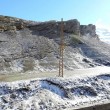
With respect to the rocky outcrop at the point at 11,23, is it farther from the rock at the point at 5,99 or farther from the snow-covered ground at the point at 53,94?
the rock at the point at 5,99

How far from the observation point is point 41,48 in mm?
29234

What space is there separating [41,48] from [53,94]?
14.4 m

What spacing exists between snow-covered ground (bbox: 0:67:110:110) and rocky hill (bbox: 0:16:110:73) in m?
7.39

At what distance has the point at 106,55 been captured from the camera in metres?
31.1

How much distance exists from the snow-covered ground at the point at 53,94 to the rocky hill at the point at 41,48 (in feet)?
24.2

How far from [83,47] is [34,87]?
1728cm

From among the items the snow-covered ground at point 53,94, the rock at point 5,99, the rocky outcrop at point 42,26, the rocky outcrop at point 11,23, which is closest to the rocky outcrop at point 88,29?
the rocky outcrop at point 42,26

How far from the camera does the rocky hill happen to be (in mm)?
25375

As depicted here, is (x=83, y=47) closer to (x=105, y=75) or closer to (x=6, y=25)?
(x=6, y=25)

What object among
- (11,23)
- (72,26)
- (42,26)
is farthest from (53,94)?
(72,26)

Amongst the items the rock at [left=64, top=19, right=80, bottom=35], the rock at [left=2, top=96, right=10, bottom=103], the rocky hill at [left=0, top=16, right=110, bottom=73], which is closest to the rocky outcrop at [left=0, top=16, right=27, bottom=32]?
the rocky hill at [left=0, top=16, right=110, bottom=73]

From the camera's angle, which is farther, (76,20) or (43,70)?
(76,20)

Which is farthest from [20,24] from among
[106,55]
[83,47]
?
[106,55]

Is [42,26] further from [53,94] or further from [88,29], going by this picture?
[53,94]
